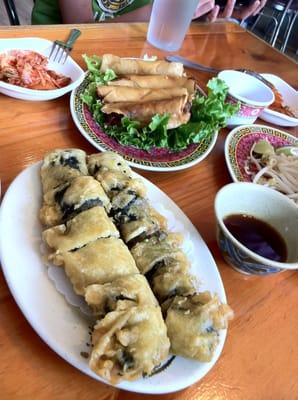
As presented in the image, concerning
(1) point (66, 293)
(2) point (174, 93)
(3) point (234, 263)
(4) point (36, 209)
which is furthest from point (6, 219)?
(2) point (174, 93)

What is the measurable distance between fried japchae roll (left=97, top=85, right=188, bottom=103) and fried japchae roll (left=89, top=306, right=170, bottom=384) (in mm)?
708

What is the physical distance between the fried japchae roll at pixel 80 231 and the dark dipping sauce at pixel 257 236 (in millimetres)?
301

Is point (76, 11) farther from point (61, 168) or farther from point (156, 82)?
point (61, 168)

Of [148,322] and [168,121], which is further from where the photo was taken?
[168,121]

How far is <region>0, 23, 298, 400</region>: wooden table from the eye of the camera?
0.63 m

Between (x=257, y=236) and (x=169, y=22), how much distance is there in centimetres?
104

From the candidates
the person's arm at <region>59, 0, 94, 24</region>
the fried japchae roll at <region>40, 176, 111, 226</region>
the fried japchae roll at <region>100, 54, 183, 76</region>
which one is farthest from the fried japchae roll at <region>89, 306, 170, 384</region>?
the person's arm at <region>59, 0, 94, 24</region>

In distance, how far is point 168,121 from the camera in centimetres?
110

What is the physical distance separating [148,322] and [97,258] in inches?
5.5

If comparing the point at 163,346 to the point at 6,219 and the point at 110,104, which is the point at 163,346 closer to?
the point at 6,219

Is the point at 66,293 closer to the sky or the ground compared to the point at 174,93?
closer to the ground


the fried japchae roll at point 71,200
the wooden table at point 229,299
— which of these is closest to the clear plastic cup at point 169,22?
the wooden table at point 229,299

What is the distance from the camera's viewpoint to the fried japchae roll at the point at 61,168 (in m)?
0.81

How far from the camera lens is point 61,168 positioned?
83cm
